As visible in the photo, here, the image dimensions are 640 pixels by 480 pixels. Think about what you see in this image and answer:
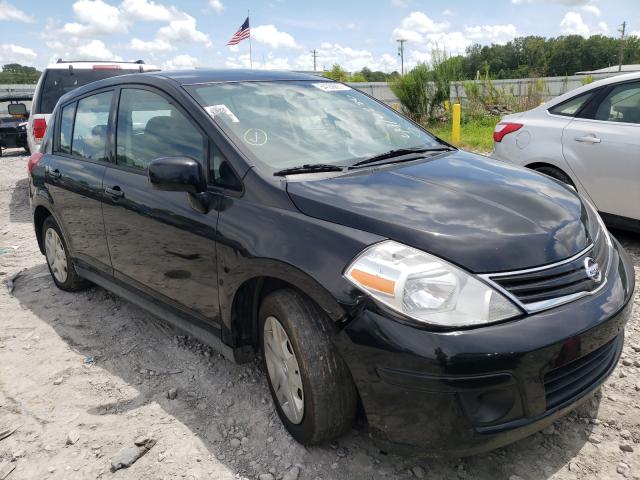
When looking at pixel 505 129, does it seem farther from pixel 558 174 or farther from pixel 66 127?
pixel 66 127

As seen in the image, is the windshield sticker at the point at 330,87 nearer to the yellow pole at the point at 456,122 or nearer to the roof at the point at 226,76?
the roof at the point at 226,76

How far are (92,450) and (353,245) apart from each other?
1.63 meters

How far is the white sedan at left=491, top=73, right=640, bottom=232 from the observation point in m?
4.58

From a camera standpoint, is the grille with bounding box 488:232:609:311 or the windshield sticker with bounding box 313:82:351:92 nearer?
the grille with bounding box 488:232:609:311

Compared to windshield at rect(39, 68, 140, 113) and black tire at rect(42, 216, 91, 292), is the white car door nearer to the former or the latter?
black tire at rect(42, 216, 91, 292)

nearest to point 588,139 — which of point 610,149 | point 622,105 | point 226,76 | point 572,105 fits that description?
point 610,149

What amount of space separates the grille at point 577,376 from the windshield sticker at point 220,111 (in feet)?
6.27

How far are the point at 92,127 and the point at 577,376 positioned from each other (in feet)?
11.3

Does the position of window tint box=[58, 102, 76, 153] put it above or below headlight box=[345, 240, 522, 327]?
above

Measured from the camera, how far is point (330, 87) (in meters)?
3.63

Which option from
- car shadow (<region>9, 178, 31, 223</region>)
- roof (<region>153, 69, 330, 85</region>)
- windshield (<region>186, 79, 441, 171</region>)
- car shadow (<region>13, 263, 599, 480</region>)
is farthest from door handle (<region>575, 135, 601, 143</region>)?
car shadow (<region>9, 178, 31, 223</region>)

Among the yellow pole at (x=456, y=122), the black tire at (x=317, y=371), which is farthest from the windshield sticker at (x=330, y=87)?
the yellow pole at (x=456, y=122)

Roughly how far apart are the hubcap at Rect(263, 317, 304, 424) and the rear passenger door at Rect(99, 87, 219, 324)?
391 mm

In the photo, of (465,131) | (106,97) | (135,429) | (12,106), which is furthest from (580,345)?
(465,131)
